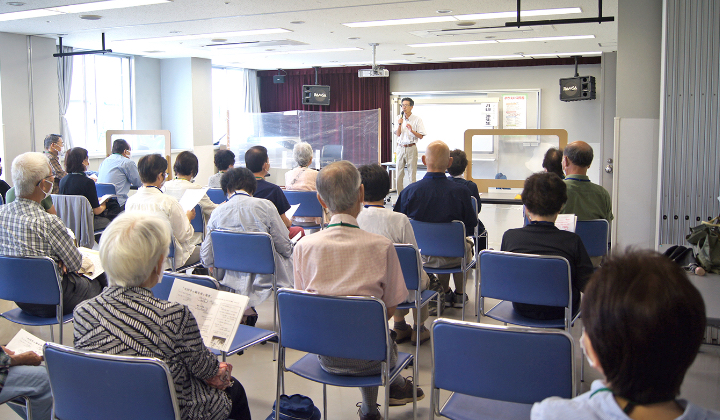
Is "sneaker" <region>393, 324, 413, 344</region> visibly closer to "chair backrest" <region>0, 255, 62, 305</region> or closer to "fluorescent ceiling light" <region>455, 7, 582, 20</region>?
"chair backrest" <region>0, 255, 62, 305</region>

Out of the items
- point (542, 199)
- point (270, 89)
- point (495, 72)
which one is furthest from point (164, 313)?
point (270, 89)

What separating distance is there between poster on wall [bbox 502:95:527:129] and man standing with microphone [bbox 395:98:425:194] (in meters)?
3.26

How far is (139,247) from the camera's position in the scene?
1.58m

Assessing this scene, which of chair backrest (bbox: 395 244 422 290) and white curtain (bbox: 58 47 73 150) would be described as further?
white curtain (bbox: 58 47 73 150)

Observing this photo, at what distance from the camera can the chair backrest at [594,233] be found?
Result: 11.0 ft

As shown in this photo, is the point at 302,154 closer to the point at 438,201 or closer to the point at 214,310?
the point at 438,201

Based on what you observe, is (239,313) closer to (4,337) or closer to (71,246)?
(71,246)

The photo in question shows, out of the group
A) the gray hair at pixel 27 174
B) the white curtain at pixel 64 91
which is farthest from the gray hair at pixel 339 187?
the white curtain at pixel 64 91

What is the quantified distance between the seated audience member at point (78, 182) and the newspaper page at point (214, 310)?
3.39m

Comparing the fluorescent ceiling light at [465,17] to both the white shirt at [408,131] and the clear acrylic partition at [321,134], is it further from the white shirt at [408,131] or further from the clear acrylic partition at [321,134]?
the clear acrylic partition at [321,134]

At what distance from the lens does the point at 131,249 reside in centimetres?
157

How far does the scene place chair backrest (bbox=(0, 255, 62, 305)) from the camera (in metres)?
2.64

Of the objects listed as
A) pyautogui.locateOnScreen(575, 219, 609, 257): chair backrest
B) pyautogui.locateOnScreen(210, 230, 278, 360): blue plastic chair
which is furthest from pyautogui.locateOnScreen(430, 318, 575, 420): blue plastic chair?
pyautogui.locateOnScreen(575, 219, 609, 257): chair backrest

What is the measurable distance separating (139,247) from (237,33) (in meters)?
6.90
